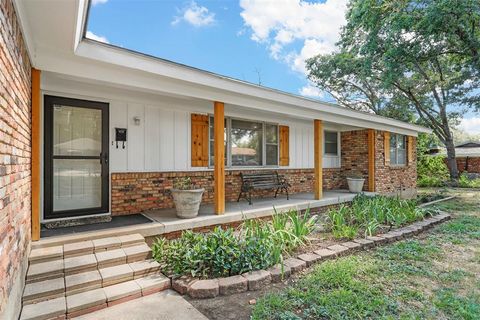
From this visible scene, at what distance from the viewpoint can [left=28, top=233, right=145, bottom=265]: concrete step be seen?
3096 mm

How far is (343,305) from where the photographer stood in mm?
2621

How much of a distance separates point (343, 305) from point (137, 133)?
180 inches

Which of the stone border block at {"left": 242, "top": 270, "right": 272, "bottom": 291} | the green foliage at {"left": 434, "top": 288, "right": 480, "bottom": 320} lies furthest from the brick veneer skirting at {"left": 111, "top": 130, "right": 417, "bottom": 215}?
the green foliage at {"left": 434, "top": 288, "right": 480, "bottom": 320}

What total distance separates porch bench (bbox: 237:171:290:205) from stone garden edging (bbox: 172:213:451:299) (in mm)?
2629

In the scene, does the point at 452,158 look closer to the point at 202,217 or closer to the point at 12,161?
the point at 202,217

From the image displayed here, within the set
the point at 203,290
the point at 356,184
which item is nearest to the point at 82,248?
the point at 203,290

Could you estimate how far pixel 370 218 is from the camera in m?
5.52

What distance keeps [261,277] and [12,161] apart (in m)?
2.72

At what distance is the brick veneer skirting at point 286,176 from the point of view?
521 centimetres

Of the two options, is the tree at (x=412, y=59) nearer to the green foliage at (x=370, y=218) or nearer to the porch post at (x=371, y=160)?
the porch post at (x=371, y=160)

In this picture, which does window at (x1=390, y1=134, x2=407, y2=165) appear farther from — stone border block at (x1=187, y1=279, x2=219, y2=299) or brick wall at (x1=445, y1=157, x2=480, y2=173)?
stone border block at (x1=187, y1=279, x2=219, y2=299)

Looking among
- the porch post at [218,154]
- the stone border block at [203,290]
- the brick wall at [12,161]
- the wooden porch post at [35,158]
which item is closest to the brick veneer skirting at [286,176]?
the porch post at [218,154]

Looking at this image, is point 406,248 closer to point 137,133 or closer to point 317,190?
point 317,190

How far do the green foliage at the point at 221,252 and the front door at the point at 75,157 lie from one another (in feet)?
5.72
